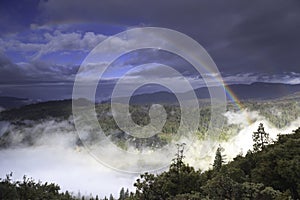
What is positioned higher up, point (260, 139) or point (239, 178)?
point (260, 139)

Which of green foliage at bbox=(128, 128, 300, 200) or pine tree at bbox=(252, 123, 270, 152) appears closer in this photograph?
green foliage at bbox=(128, 128, 300, 200)

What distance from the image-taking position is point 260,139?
177ft

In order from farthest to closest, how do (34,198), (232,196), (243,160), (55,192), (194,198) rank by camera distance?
(55,192), (34,198), (243,160), (194,198), (232,196)

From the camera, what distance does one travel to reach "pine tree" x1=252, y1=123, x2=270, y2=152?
172 ft

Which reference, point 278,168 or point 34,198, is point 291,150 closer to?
point 278,168

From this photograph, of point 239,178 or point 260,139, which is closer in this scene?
point 239,178

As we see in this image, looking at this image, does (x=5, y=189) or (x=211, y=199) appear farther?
(x=5, y=189)

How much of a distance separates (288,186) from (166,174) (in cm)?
1288

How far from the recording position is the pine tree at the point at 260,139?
52406mm

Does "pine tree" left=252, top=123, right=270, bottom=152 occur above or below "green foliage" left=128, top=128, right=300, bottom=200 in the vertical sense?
above

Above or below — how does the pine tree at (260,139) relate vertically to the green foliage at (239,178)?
above

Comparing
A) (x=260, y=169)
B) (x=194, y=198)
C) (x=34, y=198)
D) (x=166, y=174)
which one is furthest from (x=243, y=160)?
(x=34, y=198)

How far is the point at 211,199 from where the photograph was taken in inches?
979

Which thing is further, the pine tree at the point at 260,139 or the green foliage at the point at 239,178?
the pine tree at the point at 260,139
